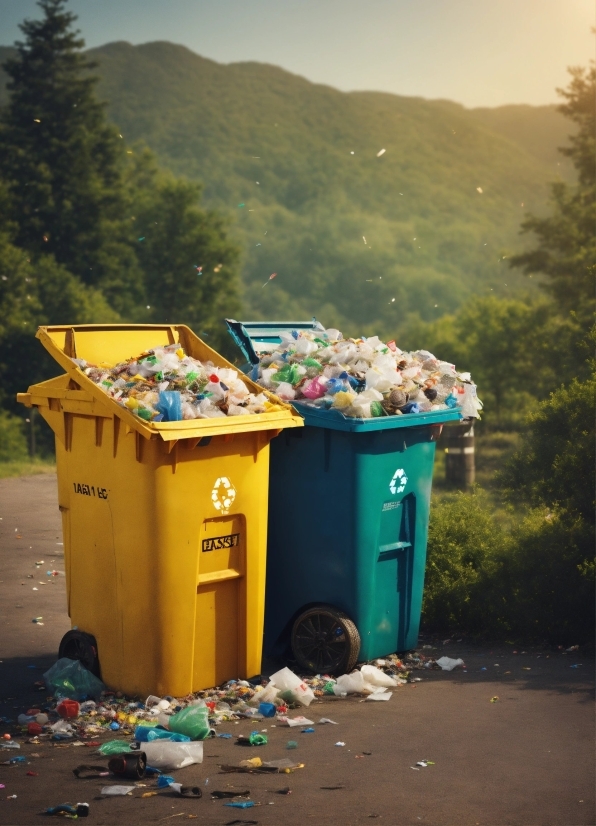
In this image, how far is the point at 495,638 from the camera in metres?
6.46

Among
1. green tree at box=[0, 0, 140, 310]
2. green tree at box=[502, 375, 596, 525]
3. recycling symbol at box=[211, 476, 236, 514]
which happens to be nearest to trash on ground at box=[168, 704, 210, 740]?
recycling symbol at box=[211, 476, 236, 514]

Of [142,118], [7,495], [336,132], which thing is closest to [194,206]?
[7,495]

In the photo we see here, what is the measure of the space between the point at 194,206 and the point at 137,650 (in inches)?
1455

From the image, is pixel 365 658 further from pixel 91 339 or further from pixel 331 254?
pixel 331 254

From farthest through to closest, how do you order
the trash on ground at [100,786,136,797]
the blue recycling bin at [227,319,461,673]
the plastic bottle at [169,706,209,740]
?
the blue recycling bin at [227,319,461,673] < the plastic bottle at [169,706,209,740] < the trash on ground at [100,786,136,797]

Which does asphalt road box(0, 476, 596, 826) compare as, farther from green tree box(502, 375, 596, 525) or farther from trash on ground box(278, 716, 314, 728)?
green tree box(502, 375, 596, 525)

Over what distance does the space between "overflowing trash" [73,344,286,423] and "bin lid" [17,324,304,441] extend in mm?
75

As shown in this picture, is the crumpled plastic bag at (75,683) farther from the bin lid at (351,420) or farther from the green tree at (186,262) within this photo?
the green tree at (186,262)

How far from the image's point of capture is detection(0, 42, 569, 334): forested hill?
76.8m

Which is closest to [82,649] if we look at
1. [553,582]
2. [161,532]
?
[161,532]

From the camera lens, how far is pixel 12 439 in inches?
1073

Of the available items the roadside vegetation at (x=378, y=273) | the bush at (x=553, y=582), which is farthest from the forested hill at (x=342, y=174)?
the bush at (x=553, y=582)

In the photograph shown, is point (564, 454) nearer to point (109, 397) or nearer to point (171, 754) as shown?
point (109, 397)

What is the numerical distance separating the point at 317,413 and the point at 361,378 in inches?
15.2
